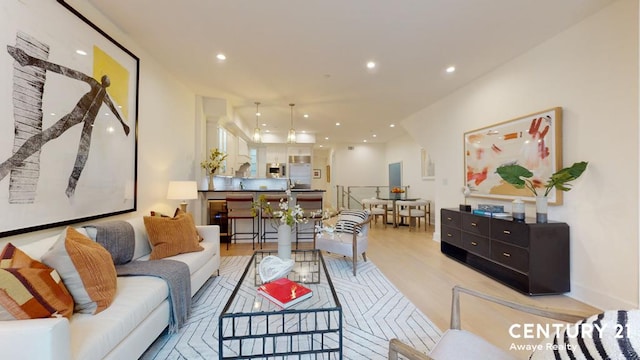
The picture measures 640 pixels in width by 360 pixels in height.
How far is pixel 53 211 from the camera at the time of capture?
200 centimetres

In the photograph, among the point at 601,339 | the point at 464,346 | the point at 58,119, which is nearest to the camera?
the point at 601,339

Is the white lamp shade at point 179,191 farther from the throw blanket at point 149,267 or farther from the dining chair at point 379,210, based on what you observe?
the dining chair at point 379,210

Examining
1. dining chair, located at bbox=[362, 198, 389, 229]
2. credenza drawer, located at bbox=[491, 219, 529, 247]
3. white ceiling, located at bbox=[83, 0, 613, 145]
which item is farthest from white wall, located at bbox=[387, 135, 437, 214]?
credenza drawer, located at bbox=[491, 219, 529, 247]

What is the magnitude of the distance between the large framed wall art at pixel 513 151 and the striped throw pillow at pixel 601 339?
275 cm

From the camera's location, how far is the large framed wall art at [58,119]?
1.70 metres

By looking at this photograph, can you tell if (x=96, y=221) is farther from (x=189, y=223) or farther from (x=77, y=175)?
(x=189, y=223)

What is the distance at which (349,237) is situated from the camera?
3.76 metres

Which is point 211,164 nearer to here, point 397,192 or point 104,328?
point 104,328

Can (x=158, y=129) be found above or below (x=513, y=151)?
above

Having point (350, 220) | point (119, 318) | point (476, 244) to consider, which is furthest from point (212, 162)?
point (476, 244)

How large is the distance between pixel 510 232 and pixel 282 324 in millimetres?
2768

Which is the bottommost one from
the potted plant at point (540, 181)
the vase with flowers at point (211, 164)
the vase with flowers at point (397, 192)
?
the vase with flowers at point (397, 192)

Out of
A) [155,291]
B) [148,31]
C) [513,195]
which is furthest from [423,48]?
[155,291]

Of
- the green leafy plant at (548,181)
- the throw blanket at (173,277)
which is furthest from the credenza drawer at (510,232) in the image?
the throw blanket at (173,277)
